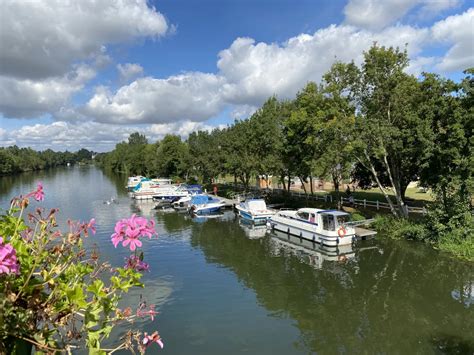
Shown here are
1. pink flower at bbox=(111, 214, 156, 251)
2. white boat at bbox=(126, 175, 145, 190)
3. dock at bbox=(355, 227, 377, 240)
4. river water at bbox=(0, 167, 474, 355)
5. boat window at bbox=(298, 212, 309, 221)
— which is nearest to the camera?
pink flower at bbox=(111, 214, 156, 251)

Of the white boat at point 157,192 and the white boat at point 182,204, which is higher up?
the white boat at point 157,192

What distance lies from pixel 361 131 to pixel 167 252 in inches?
673

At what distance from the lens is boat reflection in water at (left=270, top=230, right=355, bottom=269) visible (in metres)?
23.1

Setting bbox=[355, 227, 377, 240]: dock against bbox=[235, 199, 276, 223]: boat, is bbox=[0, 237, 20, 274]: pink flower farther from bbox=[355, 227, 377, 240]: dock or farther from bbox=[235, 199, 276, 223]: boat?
bbox=[235, 199, 276, 223]: boat

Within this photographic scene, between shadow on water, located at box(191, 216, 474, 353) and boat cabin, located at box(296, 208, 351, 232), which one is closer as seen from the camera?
shadow on water, located at box(191, 216, 474, 353)

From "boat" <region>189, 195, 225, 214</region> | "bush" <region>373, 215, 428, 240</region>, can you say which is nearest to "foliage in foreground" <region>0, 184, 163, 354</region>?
"bush" <region>373, 215, 428, 240</region>

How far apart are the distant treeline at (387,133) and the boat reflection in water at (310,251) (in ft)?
20.8

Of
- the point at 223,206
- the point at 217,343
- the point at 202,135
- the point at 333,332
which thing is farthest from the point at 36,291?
the point at 202,135

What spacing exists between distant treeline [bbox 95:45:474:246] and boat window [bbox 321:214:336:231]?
567cm

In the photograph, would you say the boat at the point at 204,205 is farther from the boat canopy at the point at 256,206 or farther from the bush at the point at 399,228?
the bush at the point at 399,228

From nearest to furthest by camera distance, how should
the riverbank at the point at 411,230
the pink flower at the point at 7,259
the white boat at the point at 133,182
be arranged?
1. the pink flower at the point at 7,259
2. the riverbank at the point at 411,230
3. the white boat at the point at 133,182

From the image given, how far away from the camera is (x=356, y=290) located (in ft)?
59.0

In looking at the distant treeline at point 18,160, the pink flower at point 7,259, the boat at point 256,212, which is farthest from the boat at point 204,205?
the distant treeline at point 18,160

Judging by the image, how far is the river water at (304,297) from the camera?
1316cm
